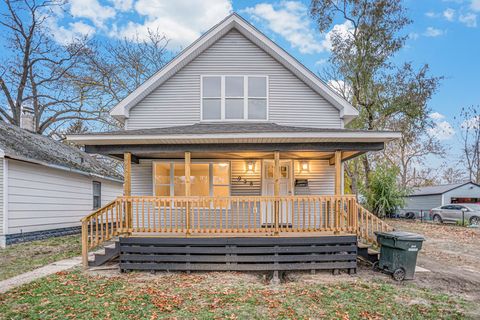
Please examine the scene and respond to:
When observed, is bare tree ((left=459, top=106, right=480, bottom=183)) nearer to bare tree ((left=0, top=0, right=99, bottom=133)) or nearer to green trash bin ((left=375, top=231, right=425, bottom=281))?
green trash bin ((left=375, top=231, right=425, bottom=281))

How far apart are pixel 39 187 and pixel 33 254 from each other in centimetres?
342

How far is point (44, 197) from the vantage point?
38.7ft

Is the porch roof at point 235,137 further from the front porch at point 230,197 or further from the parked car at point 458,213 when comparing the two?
the parked car at point 458,213

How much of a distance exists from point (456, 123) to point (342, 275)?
3383 cm

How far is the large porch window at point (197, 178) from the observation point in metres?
9.81

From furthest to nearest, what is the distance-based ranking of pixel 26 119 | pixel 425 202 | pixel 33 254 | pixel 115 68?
pixel 425 202, pixel 115 68, pixel 26 119, pixel 33 254

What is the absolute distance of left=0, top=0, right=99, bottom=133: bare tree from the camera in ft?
66.9

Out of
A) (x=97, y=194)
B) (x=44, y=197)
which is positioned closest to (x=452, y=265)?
(x=44, y=197)

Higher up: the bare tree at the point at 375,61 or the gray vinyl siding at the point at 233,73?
the bare tree at the point at 375,61

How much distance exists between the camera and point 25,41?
20.8m

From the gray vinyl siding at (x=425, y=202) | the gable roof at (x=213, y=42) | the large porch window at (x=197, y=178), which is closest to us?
the gable roof at (x=213, y=42)

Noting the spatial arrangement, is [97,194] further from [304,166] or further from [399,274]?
[399,274]

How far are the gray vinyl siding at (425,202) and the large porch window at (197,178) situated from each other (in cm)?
1984

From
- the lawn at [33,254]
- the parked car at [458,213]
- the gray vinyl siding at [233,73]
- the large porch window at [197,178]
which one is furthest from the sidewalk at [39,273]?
the parked car at [458,213]
